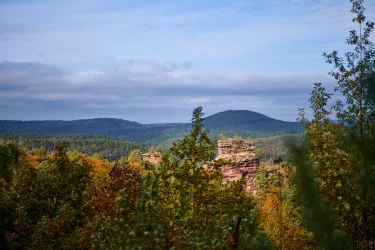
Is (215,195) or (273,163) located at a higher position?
(273,163)

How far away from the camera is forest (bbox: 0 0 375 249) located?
3631 millimetres

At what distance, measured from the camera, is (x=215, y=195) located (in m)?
15.0

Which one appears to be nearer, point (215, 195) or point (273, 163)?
point (273, 163)

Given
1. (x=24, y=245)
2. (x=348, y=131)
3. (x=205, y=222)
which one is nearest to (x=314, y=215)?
(x=348, y=131)

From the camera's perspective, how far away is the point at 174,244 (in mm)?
7902

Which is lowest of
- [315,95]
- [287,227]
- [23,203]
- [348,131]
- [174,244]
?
[287,227]

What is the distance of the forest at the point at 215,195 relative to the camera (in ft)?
11.9

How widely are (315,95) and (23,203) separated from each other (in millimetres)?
15772

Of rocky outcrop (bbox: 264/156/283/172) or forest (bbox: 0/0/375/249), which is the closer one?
forest (bbox: 0/0/375/249)

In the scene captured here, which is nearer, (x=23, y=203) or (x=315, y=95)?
(x=315, y=95)

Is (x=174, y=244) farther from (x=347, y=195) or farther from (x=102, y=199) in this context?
(x=102, y=199)

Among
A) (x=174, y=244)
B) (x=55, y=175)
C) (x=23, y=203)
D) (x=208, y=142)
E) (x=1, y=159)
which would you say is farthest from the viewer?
(x=1, y=159)

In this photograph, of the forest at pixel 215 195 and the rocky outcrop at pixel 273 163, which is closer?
the forest at pixel 215 195

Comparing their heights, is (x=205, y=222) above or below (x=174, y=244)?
below
